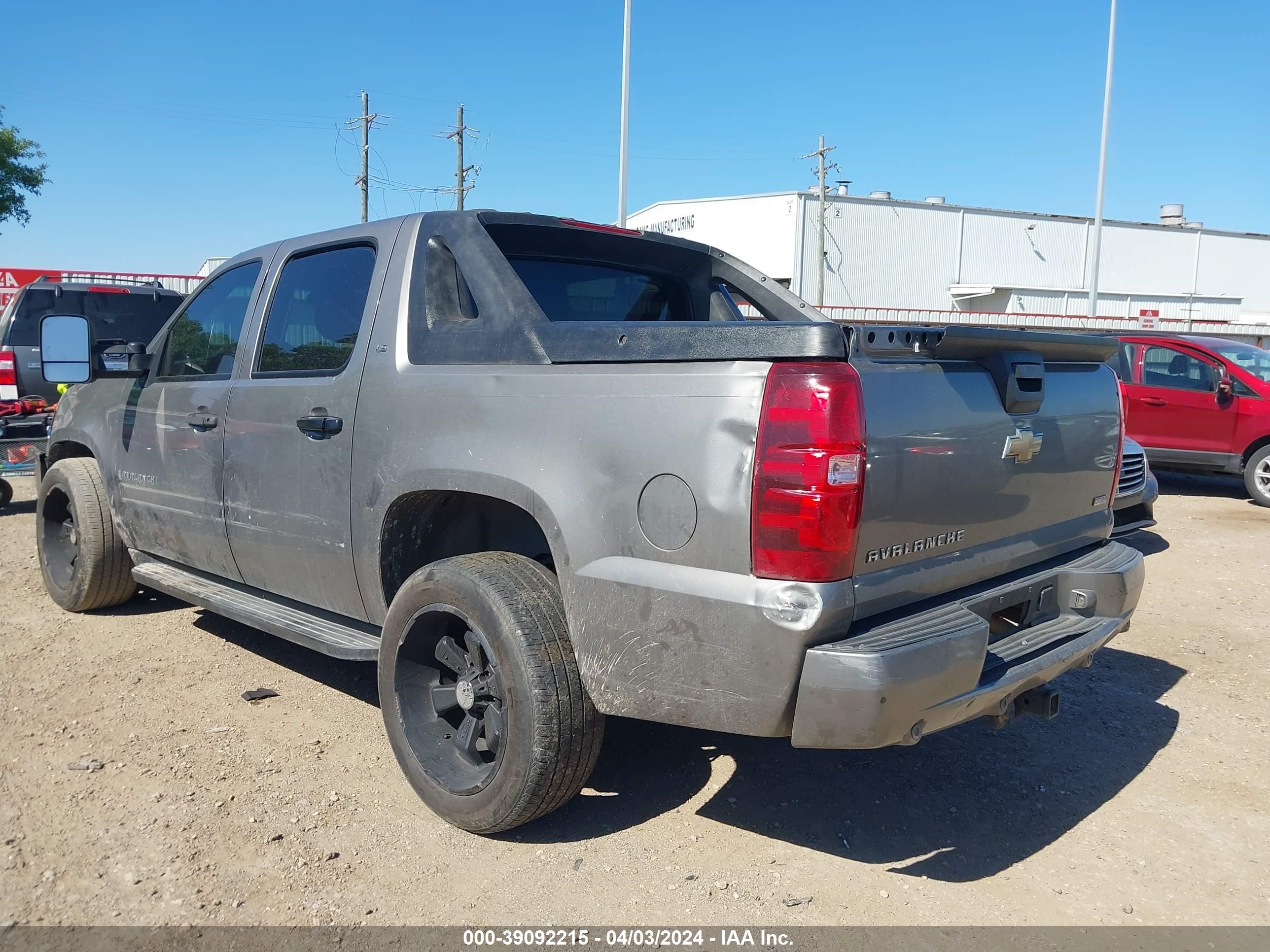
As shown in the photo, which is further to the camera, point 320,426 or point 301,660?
point 301,660

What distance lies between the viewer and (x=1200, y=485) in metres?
11.6

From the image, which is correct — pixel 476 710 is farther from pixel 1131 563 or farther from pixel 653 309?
pixel 1131 563

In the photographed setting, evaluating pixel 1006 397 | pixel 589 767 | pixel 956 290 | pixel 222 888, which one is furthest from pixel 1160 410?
pixel 956 290

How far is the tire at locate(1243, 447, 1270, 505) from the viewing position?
9875 millimetres

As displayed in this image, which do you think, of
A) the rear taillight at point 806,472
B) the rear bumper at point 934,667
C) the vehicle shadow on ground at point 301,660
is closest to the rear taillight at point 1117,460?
the rear bumper at point 934,667

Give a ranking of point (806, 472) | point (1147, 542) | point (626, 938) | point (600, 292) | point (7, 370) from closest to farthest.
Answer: point (806, 472), point (626, 938), point (600, 292), point (1147, 542), point (7, 370)

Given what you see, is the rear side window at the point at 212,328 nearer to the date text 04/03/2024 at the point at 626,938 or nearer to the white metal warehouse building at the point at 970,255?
the date text 04/03/2024 at the point at 626,938

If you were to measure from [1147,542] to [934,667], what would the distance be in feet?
21.3

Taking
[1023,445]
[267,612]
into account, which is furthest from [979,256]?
[267,612]

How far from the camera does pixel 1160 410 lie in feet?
34.4

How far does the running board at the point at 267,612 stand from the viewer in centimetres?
364

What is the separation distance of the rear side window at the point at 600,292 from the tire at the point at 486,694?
1086mm

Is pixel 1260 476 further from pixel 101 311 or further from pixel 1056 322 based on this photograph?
pixel 1056 322

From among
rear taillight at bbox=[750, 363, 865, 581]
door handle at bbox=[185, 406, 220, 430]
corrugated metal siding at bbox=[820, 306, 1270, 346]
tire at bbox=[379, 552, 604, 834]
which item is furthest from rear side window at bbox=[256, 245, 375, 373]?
corrugated metal siding at bbox=[820, 306, 1270, 346]
